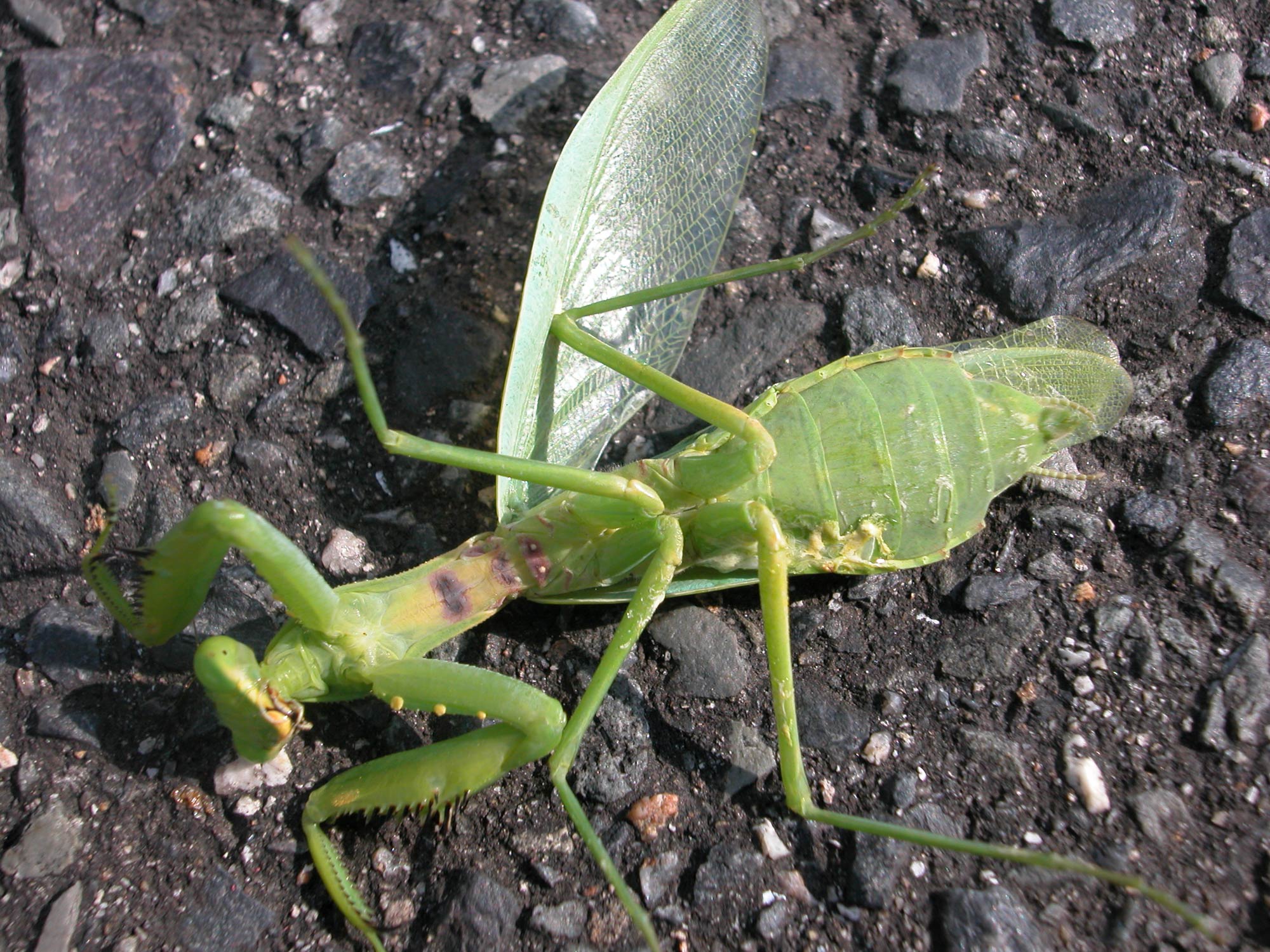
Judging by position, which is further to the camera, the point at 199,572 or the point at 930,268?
the point at 930,268

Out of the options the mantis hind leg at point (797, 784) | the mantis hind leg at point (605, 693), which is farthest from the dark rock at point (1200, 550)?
the mantis hind leg at point (605, 693)

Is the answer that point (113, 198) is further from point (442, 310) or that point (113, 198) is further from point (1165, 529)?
point (1165, 529)

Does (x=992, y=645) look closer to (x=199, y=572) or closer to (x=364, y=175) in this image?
(x=199, y=572)

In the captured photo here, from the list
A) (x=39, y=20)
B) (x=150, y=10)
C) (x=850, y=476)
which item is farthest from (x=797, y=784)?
(x=39, y=20)

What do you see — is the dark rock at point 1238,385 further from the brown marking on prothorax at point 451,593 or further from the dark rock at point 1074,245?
the brown marking on prothorax at point 451,593

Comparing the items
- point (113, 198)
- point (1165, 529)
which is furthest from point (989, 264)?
point (113, 198)

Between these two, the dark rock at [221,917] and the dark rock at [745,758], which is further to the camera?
the dark rock at [745,758]
